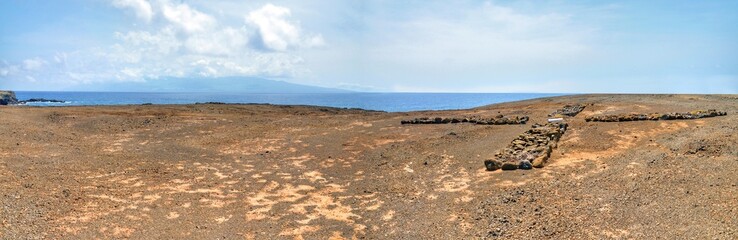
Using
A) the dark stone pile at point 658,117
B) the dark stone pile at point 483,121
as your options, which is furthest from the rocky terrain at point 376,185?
the dark stone pile at point 483,121

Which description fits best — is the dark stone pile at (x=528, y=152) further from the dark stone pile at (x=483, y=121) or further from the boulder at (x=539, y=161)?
the dark stone pile at (x=483, y=121)

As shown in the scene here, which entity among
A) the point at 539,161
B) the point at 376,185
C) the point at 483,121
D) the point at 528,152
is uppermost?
the point at 483,121

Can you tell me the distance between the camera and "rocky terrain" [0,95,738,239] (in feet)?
37.2

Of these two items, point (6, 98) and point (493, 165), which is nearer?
point (493, 165)

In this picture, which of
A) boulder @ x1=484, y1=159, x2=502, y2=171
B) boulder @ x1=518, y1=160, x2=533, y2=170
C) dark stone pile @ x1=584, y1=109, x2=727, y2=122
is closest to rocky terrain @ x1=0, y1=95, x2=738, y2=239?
boulder @ x1=518, y1=160, x2=533, y2=170

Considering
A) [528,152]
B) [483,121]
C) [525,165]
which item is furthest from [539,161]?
[483,121]

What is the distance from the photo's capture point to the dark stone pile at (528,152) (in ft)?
54.1

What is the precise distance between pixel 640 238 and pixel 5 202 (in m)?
17.5

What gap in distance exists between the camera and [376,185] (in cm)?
1675

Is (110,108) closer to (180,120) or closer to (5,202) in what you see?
(180,120)

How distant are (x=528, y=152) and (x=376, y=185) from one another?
676 cm

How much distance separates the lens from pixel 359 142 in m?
25.2

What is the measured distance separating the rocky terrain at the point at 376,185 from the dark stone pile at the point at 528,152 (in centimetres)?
24

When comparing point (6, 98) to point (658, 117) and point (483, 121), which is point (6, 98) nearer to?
point (483, 121)
